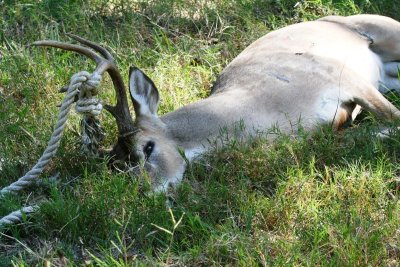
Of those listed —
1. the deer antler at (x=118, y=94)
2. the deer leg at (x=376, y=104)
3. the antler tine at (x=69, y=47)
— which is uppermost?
the antler tine at (x=69, y=47)

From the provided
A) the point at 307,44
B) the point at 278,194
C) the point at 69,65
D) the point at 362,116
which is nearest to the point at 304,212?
the point at 278,194

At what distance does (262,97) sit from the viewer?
237 inches

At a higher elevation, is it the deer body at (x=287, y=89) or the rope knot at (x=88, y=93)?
the rope knot at (x=88, y=93)

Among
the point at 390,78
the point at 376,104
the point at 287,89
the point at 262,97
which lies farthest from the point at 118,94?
the point at 390,78

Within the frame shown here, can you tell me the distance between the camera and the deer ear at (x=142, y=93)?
585cm

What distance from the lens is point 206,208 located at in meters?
4.90

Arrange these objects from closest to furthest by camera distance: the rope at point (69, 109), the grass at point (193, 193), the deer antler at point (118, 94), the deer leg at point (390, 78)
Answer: the grass at point (193, 193) → the rope at point (69, 109) → the deer antler at point (118, 94) → the deer leg at point (390, 78)

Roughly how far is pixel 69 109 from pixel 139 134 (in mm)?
534

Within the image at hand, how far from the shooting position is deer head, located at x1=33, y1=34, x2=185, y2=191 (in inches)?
213

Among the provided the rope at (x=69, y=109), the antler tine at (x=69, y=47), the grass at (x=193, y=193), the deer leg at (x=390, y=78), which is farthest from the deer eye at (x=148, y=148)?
the deer leg at (x=390, y=78)

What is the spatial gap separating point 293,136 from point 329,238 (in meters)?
1.40

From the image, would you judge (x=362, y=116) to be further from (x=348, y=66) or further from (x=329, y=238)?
(x=329, y=238)

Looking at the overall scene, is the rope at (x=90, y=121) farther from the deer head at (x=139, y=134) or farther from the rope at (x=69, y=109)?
the deer head at (x=139, y=134)

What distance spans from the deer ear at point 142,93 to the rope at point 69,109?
17.0 inches
